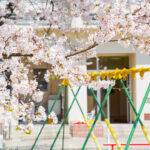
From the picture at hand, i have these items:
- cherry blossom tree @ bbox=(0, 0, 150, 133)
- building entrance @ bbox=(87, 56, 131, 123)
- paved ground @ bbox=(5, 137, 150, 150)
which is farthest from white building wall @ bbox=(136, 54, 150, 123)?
cherry blossom tree @ bbox=(0, 0, 150, 133)

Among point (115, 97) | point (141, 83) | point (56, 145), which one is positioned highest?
point (141, 83)

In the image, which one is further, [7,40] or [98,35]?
[7,40]

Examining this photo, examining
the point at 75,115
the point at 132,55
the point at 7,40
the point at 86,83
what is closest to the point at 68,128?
the point at 75,115

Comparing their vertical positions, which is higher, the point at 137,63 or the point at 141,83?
the point at 137,63

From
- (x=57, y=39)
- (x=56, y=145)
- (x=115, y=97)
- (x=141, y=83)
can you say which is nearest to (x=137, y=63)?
(x=141, y=83)

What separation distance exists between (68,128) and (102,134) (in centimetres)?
189

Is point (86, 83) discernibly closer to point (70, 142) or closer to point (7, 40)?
point (7, 40)

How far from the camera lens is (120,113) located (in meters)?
15.4

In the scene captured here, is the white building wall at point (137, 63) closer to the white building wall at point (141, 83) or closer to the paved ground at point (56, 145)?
the white building wall at point (141, 83)

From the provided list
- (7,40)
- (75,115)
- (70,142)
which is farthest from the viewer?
(75,115)

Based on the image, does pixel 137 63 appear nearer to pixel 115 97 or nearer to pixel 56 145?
pixel 115 97

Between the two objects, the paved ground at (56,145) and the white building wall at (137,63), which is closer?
the paved ground at (56,145)

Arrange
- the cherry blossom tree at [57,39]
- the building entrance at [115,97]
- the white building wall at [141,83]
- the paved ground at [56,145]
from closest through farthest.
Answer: the cherry blossom tree at [57,39] → the paved ground at [56,145] → the white building wall at [141,83] → the building entrance at [115,97]

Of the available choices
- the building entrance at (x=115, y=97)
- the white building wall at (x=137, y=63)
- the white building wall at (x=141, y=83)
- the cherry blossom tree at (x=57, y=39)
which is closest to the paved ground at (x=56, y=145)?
the white building wall at (x=141, y=83)
